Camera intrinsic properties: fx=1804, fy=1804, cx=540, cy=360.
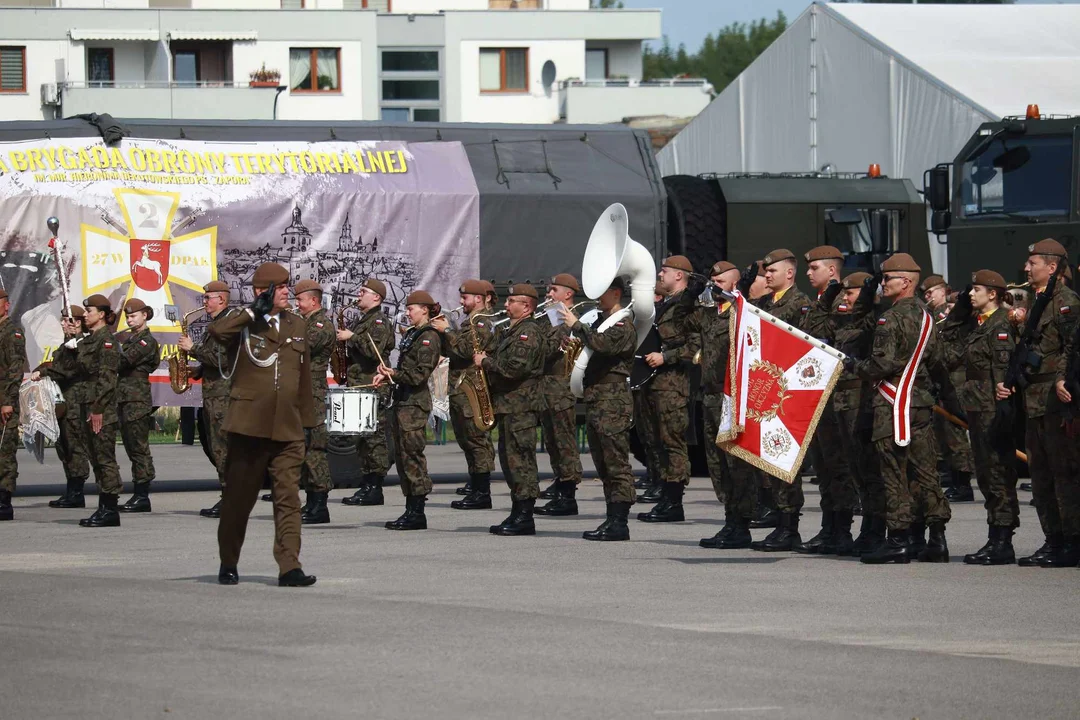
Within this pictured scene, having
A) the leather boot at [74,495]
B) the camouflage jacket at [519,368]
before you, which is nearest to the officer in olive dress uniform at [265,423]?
the camouflage jacket at [519,368]

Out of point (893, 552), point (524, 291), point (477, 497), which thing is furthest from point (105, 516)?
point (893, 552)

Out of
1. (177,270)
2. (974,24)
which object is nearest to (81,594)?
A: (177,270)

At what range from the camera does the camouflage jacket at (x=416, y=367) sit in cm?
1423

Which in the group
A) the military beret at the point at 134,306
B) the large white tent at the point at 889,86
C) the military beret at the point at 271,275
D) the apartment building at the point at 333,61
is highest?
the apartment building at the point at 333,61

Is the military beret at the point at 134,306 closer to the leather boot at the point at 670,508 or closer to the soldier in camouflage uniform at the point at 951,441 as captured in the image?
the leather boot at the point at 670,508

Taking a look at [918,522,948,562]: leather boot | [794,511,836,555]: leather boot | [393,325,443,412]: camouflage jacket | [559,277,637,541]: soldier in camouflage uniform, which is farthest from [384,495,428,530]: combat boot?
[918,522,948,562]: leather boot

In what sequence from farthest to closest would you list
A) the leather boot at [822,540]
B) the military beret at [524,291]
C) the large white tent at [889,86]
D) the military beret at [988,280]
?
the large white tent at [889,86], the military beret at [524,291], the military beret at [988,280], the leather boot at [822,540]

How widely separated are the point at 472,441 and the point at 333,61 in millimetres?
41471

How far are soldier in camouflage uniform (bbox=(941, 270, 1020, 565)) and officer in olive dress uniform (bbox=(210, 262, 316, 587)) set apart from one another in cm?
448

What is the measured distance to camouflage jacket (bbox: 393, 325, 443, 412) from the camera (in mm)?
14234

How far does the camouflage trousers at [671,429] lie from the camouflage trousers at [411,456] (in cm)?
197

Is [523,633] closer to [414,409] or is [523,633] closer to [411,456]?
[411,456]

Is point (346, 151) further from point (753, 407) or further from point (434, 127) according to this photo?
point (753, 407)

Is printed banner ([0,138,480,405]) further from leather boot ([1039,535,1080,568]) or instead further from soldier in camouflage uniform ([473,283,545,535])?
leather boot ([1039,535,1080,568])
